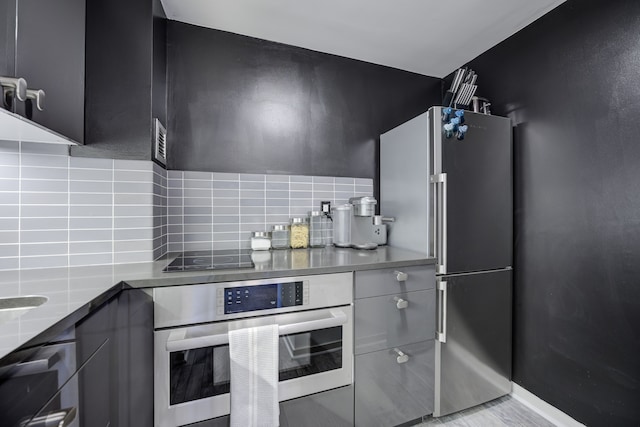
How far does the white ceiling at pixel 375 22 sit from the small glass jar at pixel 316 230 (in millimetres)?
1227

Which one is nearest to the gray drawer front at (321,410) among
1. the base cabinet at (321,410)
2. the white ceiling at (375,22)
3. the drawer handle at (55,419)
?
the base cabinet at (321,410)

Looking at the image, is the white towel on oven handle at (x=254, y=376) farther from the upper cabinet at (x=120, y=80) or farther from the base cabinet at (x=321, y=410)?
the upper cabinet at (x=120, y=80)

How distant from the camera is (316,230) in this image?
182 centimetres

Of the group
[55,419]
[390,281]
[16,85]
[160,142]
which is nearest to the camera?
[55,419]

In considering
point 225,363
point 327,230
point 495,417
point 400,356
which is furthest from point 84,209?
point 495,417

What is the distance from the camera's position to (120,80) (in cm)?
124

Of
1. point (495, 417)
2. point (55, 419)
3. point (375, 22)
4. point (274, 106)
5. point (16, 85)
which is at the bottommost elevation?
point (495, 417)

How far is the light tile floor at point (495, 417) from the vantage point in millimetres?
1454

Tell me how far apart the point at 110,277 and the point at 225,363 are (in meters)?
0.57

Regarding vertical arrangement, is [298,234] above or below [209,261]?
above

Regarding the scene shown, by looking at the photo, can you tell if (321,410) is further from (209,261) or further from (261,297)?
(209,261)

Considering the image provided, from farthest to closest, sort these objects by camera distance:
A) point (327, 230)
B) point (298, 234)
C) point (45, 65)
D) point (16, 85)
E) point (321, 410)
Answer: point (327, 230)
point (298, 234)
point (321, 410)
point (45, 65)
point (16, 85)

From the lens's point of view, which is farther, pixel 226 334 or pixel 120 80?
pixel 120 80

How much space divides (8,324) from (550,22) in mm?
2656
